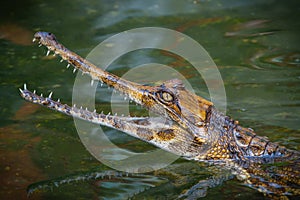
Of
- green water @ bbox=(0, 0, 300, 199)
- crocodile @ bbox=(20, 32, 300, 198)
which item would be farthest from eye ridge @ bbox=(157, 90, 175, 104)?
green water @ bbox=(0, 0, 300, 199)

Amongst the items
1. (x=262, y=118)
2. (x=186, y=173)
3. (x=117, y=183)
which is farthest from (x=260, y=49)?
(x=117, y=183)

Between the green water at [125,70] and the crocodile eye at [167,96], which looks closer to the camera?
the crocodile eye at [167,96]

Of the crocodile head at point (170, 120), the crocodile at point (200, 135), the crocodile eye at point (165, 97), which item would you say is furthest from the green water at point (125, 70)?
the crocodile eye at point (165, 97)

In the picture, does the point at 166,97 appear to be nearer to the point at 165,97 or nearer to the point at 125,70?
the point at 165,97

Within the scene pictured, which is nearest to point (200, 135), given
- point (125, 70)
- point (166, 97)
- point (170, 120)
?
point (170, 120)

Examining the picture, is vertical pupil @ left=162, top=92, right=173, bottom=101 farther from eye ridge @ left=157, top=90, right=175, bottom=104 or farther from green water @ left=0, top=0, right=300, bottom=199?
green water @ left=0, top=0, right=300, bottom=199

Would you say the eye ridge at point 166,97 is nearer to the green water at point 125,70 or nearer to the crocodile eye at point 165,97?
the crocodile eye at point 165,97

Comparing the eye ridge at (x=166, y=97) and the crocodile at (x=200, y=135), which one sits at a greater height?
the eye ridge at (x=166, y=97)
